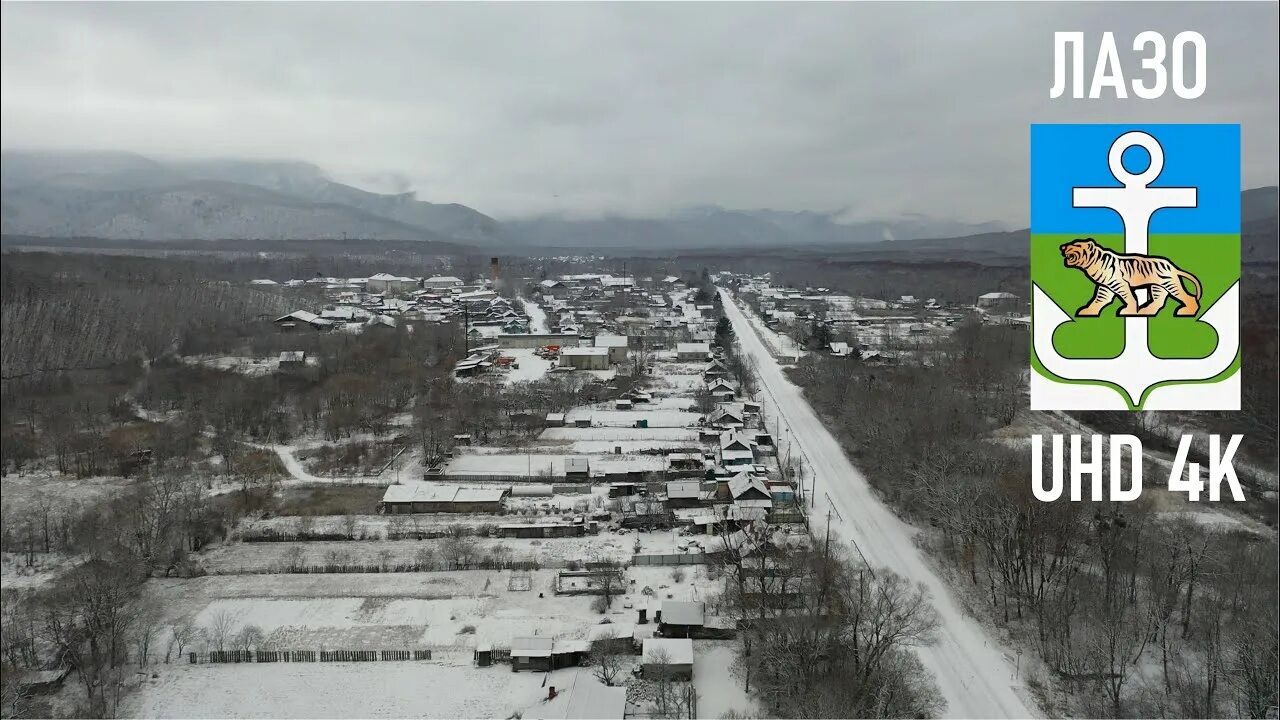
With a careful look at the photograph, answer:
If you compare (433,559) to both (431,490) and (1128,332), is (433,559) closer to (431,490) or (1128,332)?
(431,490)

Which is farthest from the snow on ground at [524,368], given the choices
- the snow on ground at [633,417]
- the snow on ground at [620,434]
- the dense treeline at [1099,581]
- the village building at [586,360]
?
the dense treeline at [1099,581]

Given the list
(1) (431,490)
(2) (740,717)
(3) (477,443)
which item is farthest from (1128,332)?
(3) (477,443)

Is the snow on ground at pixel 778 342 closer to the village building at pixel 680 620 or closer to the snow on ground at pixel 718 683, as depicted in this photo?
the village building at pixel 680 620

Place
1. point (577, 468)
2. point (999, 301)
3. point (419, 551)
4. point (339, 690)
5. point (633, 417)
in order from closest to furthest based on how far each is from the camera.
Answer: point (339, 690), point (419, 551), point (577, 468), point (633, 417), point (999, 301)

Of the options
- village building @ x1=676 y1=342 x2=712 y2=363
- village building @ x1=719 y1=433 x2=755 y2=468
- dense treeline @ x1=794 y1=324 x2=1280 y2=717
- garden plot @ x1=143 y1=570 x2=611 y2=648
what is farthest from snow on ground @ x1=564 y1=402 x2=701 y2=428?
garden plot @ x1=143 y1=570 x2=611 y2=648

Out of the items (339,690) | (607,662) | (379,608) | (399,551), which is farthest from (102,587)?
(607,662)

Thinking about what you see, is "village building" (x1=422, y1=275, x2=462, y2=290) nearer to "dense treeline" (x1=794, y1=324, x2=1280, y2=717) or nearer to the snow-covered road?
the snow-covered road

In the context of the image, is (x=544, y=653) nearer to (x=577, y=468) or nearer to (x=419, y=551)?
(x=419, y=551)
